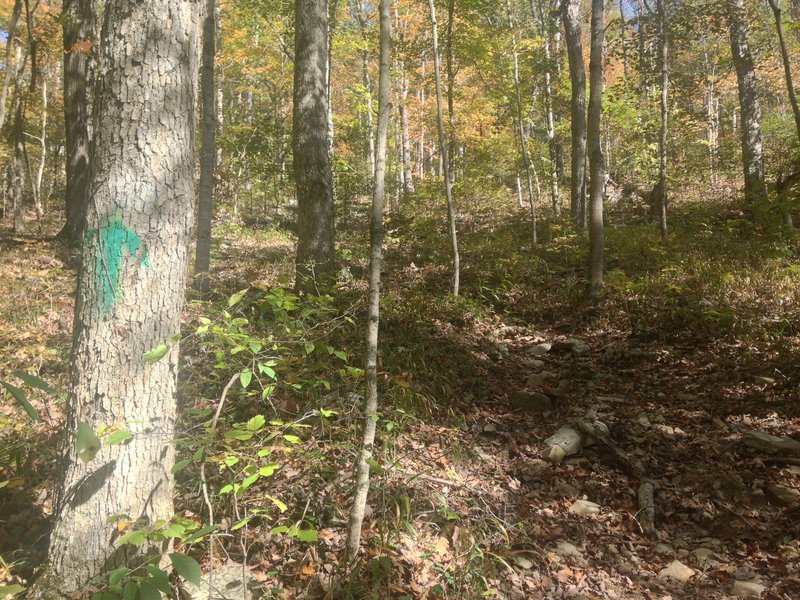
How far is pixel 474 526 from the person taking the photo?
3451 mm

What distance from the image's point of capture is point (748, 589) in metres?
3.01

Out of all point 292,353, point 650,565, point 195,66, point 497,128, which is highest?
point 497,128

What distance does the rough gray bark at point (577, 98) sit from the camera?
39.1ft

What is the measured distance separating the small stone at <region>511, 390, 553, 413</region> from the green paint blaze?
4.20 metres

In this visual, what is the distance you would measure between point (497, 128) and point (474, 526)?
52.9 ft

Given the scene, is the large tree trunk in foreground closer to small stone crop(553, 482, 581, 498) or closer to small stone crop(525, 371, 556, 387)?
small stone crop(553, 482, 581, 498)

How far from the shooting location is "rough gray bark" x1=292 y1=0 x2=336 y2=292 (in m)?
6.78

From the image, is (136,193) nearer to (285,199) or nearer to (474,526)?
(474,526)

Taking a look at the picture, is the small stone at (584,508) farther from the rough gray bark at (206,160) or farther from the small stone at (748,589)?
the rough gray bark at (206,160)

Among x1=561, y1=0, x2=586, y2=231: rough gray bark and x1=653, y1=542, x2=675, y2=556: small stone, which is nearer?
x1=653, y1=542, x2=675, y2=556: small stone

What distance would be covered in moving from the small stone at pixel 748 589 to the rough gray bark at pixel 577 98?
9.76 m

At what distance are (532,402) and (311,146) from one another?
4.49 metres

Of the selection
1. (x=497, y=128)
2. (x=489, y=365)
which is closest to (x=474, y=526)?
(x=489, y=365)

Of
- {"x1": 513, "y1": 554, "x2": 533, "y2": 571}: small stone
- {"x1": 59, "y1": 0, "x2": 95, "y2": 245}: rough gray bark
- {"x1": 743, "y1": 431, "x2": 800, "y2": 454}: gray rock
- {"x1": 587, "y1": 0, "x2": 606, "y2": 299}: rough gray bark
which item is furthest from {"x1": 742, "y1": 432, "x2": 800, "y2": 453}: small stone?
{"x1": 59, "y1": 0, "x2": 95, "y2": 245}: rough gray bark
